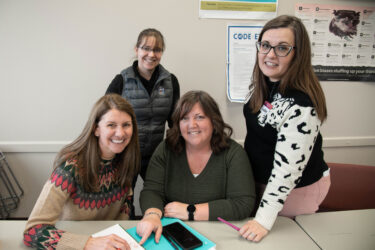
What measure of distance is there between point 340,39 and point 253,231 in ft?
6.21

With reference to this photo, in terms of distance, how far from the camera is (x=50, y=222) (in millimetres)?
954

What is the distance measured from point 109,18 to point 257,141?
139 centimetres

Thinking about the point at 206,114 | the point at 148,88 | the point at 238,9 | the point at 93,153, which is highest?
the point at 238,9

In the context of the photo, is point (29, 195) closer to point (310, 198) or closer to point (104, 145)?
point (104, 145)

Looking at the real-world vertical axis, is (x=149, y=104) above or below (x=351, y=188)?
above

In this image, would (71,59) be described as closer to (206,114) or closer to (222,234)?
(206,114)

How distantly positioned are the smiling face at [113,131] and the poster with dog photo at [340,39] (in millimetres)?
1658

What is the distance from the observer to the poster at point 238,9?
1.88 meters

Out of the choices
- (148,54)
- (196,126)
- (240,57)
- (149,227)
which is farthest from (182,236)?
(240,57)

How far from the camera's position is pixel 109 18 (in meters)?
1.83

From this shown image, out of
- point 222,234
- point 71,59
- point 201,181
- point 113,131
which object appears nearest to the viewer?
point 222,234

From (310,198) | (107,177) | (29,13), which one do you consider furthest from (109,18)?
(310,198)

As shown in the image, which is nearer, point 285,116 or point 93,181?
point 285,116

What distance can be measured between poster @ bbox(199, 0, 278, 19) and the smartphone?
153 cm
